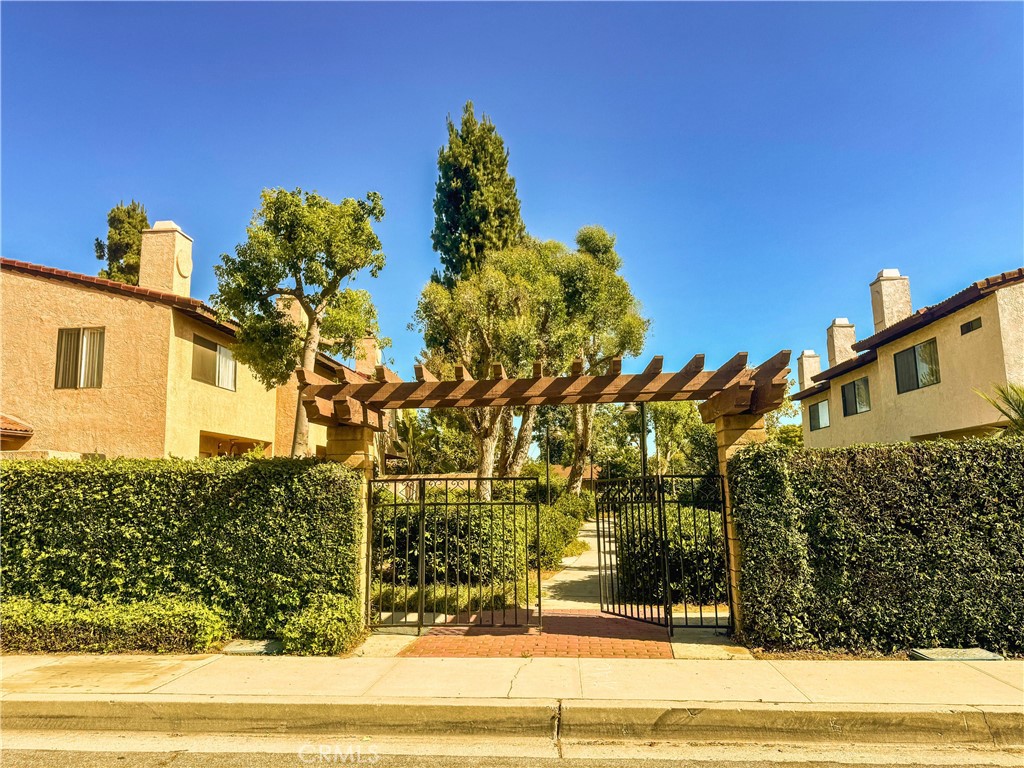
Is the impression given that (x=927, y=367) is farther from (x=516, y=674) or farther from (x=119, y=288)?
(x=119, y=288)

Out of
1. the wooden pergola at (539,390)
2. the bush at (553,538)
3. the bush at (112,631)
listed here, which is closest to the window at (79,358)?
the bush at (112,631)

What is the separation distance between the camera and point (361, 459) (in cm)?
820

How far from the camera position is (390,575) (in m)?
11.2

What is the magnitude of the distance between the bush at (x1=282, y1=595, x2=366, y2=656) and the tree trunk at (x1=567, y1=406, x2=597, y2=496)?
1831cm

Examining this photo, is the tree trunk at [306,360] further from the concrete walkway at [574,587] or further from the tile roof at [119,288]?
the concrete walkway at [574,587]

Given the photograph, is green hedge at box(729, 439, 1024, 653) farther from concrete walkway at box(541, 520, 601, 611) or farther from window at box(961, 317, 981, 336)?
window at box(961, 317, 981, 336)

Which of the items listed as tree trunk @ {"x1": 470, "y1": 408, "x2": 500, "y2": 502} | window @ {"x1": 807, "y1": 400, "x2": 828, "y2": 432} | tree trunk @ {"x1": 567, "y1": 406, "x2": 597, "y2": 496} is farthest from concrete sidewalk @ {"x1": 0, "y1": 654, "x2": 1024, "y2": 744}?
window @ {"x1": 807, "y1": 400, "x2": 828, "y2": 432}

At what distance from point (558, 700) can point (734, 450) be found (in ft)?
11.9

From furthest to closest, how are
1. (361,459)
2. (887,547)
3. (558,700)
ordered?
(361,459) < (887,547) < (558,700)

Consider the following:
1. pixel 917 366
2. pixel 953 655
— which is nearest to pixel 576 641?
pixel 953 655

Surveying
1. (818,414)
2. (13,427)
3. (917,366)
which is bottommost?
(13,427)

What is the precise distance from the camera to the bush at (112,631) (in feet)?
23.8

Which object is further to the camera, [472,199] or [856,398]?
[472,199]

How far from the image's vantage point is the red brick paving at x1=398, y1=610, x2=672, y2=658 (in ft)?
23.5
